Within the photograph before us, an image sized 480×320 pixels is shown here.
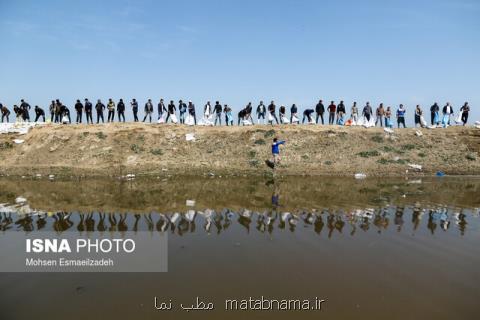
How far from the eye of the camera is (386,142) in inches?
1135

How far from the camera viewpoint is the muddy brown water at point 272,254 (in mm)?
5949

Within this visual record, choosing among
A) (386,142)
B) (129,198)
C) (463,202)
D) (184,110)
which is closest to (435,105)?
(386,142)

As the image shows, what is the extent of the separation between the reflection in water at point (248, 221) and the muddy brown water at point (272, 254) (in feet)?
0.12

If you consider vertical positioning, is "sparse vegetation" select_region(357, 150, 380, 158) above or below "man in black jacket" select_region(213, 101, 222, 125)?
below

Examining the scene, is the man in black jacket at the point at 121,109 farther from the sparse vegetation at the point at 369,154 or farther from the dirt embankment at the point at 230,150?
the sparse vegetation at the point at 369,154

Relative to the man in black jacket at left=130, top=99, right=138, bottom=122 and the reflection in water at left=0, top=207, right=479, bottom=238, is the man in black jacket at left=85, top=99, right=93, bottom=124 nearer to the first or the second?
the man in black jacket at left=130, top=99, right=138, bottom=122

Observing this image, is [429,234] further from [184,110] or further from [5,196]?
[184,110]

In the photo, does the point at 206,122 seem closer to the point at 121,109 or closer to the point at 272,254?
the point at 121,109

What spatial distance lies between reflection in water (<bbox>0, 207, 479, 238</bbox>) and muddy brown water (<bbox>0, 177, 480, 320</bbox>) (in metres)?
0.04

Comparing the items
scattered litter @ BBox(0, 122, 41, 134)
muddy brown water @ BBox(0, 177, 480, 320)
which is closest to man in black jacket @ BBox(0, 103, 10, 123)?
scattered litter @ BBox(0, 122, 41, 134)

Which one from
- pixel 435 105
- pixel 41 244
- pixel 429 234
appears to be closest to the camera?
pixel 41 244

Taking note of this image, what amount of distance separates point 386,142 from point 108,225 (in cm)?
2442

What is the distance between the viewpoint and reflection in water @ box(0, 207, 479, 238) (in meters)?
10.5

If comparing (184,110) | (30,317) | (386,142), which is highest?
(184,110)
